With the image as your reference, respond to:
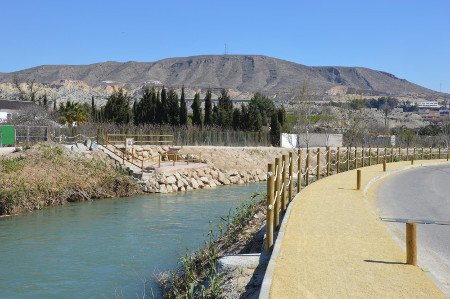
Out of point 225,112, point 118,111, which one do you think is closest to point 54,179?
point 118,111

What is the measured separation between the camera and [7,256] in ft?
55.0

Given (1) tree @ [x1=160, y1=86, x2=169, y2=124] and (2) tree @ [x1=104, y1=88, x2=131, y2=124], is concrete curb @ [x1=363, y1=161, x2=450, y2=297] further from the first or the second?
(2) tree @ [x1=104, y1=88, x2=131, y2=124]

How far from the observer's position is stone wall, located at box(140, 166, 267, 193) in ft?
121

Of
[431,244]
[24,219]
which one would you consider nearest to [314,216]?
[431,244]

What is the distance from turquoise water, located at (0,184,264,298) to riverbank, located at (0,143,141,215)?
1084mm

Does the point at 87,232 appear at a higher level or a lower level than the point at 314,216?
lower

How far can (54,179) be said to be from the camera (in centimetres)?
3077

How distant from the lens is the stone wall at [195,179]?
36.8m

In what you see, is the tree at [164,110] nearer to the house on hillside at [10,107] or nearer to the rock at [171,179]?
the house on hillside at [10,107]

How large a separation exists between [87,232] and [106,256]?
4.70 metres

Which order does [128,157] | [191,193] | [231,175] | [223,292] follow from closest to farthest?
[223,292] → [191,193] → [128,157] → [231,175]

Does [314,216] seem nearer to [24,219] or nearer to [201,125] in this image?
[24,219]

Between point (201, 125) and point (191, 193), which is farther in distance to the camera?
point (201, 125)

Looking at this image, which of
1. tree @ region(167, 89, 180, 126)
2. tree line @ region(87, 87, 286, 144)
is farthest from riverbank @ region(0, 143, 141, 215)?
tree line @ region(87, 87, 286, 144)
